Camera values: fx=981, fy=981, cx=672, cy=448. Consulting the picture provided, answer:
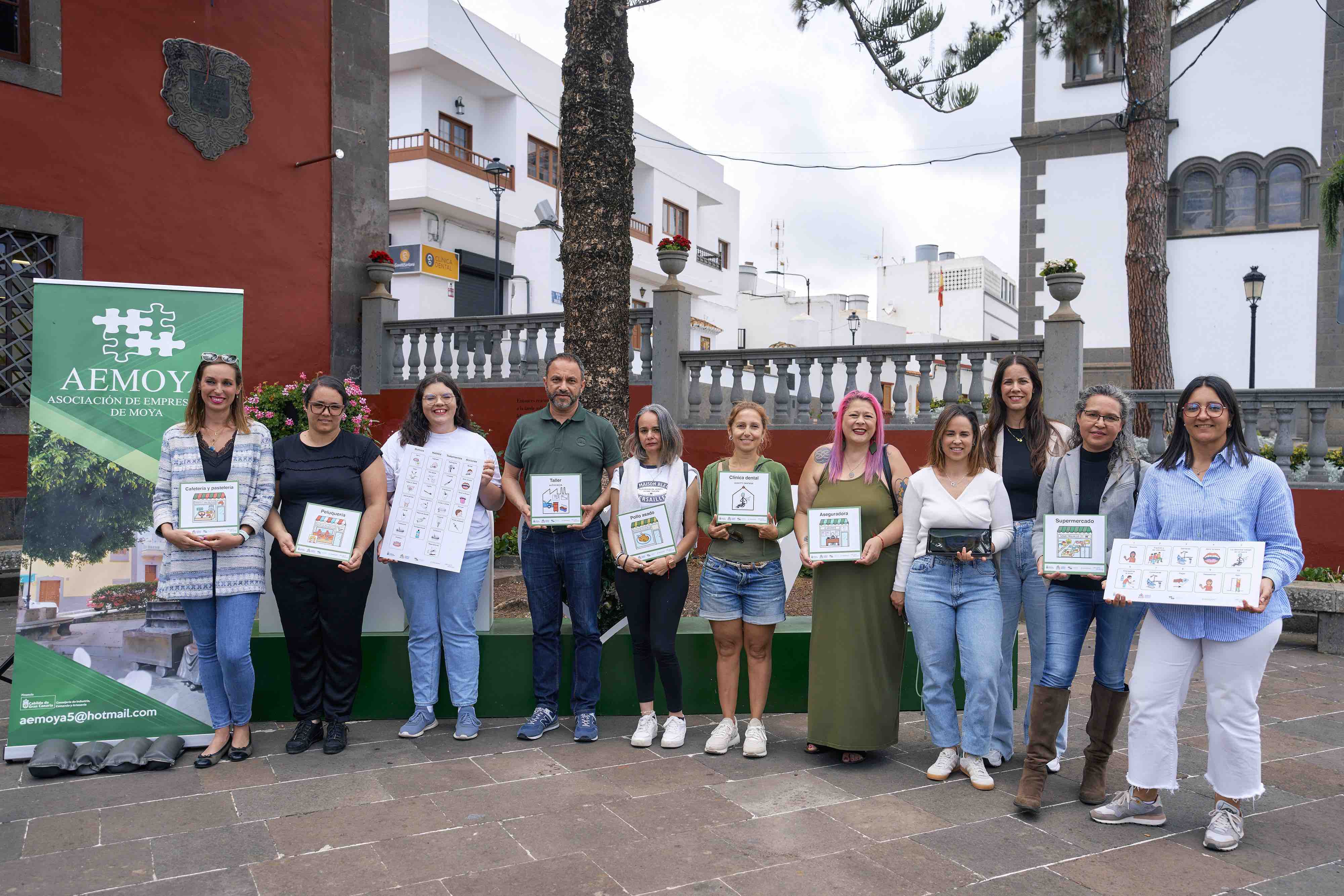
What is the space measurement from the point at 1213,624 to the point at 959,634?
1.03 metres

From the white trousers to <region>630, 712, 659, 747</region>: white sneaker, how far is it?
2171 mm

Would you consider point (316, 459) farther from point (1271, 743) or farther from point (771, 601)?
point (1271, 743)

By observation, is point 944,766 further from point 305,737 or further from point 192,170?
point 192,170

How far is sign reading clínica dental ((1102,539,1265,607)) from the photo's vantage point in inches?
139

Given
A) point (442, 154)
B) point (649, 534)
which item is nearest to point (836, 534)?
point (649, 534)

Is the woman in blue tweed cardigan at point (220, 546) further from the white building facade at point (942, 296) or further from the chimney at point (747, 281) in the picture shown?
the white building facade at point (942, 296)

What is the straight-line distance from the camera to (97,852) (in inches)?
138

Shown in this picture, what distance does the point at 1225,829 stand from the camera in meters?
3.63

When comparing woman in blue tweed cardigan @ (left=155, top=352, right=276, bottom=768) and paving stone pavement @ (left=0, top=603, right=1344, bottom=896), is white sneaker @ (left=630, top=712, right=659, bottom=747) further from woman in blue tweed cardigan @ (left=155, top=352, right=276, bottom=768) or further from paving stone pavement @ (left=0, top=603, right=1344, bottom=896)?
woman in blue tweed cardigan @ (left=155, top=352, right=276, bottom=768)

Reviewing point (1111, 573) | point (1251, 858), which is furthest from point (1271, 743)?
point (1111, 573)

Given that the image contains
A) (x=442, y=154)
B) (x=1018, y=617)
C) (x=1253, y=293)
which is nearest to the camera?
(x=1018, y=617)

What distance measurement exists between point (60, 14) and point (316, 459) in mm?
7409

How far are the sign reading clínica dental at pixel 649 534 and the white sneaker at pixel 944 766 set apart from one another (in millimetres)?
1544

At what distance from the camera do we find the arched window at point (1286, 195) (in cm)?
1723
